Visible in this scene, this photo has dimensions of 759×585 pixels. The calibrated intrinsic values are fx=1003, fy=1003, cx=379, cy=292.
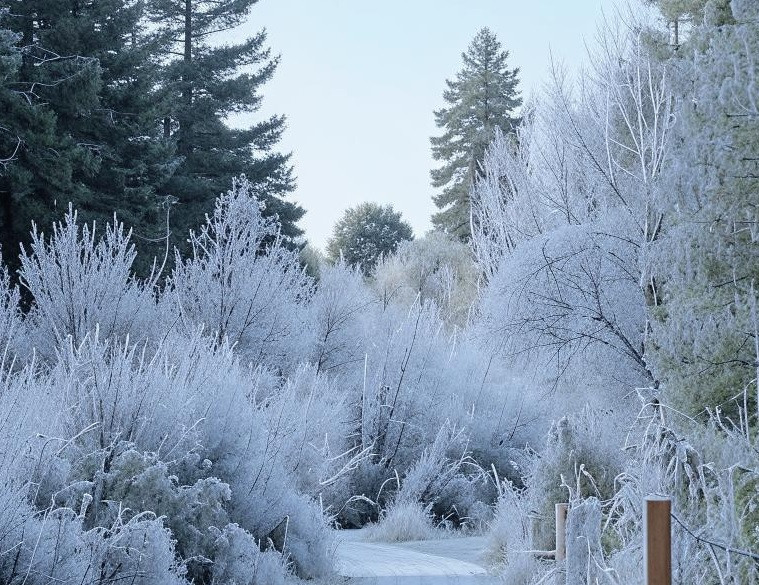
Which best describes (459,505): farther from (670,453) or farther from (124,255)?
(670,453)

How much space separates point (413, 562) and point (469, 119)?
116 feet

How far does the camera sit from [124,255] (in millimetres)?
14562

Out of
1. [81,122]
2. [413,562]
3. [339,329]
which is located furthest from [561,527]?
[81,122]

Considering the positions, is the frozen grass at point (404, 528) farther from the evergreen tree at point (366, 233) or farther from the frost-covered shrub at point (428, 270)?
the evergreen tree at point (366, 233)

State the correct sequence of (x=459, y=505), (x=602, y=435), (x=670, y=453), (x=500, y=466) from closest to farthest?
1. (x=670, y=453)
2. (x=602, y=435)
3. (x=459, y=505)
4. (x=500, y=466)

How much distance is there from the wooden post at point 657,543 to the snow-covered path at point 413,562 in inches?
213

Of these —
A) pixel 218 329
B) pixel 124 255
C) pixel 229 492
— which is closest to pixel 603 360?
pixel 218 329

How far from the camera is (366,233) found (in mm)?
46562

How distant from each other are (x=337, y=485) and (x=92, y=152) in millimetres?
10629

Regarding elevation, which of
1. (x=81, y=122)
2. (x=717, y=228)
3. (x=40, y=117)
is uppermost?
(x=81, y=122)

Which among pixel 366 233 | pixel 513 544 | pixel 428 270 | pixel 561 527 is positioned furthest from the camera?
pixel 366 233

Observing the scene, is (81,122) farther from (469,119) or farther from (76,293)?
(469,119)

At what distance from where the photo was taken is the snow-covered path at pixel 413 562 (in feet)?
28.7

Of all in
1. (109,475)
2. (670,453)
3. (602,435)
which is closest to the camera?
(670,453)
